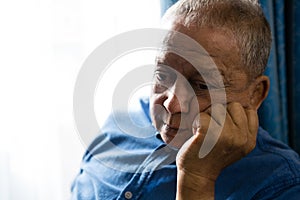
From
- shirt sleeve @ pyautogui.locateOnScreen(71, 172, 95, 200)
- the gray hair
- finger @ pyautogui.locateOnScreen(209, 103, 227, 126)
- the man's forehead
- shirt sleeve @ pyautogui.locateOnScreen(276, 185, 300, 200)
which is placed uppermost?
the gray hair

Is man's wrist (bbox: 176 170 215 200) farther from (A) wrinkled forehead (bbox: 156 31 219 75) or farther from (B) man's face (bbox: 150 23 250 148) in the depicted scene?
(A) wrinkled forehead (bbox: 156 31 219 75)

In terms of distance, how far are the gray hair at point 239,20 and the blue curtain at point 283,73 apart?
51 centimetres

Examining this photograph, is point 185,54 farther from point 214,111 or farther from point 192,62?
point 214,111

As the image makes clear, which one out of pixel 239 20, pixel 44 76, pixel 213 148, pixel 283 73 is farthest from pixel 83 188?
pixel 283 73

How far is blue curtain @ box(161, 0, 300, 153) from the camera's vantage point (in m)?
1.68

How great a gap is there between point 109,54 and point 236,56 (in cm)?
39

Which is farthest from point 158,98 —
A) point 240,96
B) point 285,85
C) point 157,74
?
point 285,85

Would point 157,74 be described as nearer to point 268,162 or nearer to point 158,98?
point 158,98

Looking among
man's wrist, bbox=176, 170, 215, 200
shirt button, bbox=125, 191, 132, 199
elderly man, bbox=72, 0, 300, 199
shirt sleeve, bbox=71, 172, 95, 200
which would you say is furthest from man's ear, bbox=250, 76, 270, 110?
shirt sleeve, bbox=71, 172, 95, 200

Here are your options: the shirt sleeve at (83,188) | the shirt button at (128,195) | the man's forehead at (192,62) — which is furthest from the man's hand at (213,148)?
the shirt sleeve at (83,188)

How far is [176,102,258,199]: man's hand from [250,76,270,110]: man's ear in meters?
0.14

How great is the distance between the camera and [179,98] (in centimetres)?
111

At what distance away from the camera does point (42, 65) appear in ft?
5.05

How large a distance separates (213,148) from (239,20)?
329 mm
